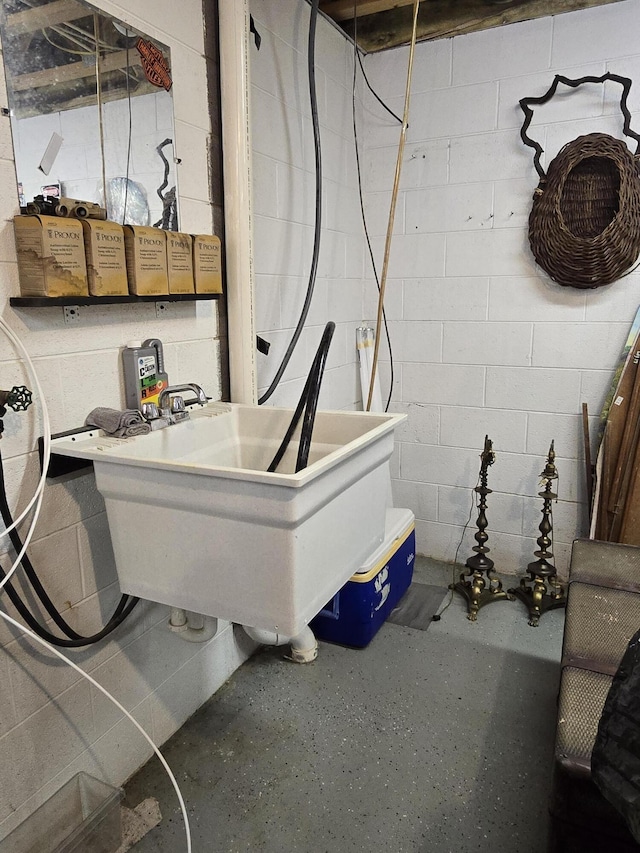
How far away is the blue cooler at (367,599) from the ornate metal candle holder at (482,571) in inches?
12.3

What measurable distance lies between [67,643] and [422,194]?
2.25 m

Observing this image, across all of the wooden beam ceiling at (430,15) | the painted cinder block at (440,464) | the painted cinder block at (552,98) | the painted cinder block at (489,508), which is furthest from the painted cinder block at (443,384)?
the wooden beam ceiling at (430,15)

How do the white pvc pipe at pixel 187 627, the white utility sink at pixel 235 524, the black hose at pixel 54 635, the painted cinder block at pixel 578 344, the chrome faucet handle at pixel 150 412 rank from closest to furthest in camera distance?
the white utility sink at pixel 235 524 < the black hose at pixel 54 635 < the chrome faucet handle at pixel 150 412 < the white pvc pipe at pixel 187 627 < the painted cinder block at pixel 578 344

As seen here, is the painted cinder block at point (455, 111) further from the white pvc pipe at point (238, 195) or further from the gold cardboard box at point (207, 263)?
the gold cardboard box at point (207, 263)

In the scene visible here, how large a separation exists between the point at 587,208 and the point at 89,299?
1.95 meters

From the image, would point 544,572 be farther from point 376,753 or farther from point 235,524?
point 235,524

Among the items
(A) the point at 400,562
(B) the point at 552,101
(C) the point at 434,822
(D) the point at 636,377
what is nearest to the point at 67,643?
(C) the point at 434,822

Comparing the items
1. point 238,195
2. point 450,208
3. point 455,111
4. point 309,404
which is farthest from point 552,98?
point 309,404

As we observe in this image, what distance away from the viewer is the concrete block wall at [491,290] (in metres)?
2.36

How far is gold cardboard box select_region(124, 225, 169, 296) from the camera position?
53.9 inches

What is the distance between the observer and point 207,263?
1.63 metres

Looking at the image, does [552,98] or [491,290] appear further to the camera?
[491,290]

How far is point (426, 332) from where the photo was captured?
9.05 feet

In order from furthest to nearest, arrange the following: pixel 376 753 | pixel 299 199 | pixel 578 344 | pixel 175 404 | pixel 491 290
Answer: pixel 491 290
pixel 578 344
pixel 299 199
pixel 376 753
pixel 175 404
